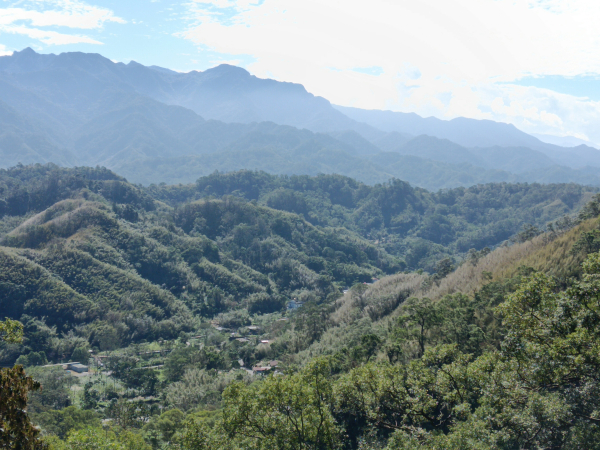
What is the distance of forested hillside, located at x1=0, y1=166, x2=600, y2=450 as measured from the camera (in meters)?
13.7

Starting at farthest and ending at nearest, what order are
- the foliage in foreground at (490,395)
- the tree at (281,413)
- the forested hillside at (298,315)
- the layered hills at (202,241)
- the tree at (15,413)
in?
1. the layered hills at (202,241)
2. the tree at (281,413)
3. the forested hillside at (298,315)
4. the foliage in foreground at (490,395)
5. the tree at (15,413)

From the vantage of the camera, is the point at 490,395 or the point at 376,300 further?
the point at 376,300

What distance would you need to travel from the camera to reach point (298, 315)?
7244cm

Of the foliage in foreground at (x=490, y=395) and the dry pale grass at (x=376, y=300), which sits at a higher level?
the foliage in foreground at (x=490, y=395)

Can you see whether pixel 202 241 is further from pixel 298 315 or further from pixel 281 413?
pixel 281 413

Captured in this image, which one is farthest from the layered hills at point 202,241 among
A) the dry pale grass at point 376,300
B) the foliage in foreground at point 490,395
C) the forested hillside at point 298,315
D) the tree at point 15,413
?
the tree at point 15,413

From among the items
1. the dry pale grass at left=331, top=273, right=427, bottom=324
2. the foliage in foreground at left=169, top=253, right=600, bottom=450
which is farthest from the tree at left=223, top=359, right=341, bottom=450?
the dry pale grass at left=331, top=273, right=427, bottom=324

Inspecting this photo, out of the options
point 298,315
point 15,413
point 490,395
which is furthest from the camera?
point 298,315

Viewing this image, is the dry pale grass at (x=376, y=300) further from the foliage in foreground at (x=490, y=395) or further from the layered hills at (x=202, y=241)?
the foliage in foreground at (x=490, y=395)

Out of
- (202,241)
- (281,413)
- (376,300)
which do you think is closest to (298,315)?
(376,300)

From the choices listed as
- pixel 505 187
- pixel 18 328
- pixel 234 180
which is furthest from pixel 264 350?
pixel 505 187

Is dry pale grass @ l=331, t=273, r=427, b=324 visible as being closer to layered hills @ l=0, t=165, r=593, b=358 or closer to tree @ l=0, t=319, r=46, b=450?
layered hills @ l=0, t=165, r=593, b=358

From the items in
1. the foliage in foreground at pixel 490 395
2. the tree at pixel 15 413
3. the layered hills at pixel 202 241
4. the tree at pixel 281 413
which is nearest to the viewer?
the tree at pixel 15 413

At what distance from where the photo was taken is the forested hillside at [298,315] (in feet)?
45.1
